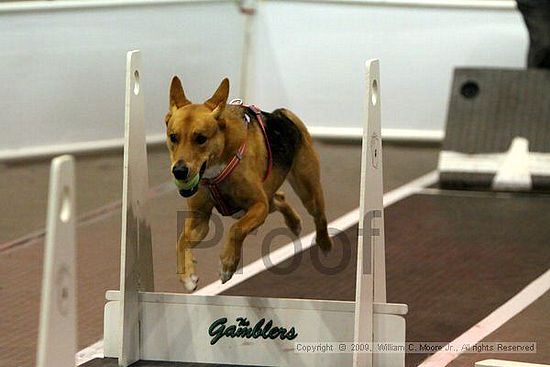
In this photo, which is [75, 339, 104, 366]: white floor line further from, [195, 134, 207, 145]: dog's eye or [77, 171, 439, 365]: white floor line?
[195, 134, 207, 145]: dog's eye

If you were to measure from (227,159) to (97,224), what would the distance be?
3403mm

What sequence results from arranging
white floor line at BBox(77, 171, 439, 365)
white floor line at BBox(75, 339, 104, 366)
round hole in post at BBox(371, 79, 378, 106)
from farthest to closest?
white floor line at BBox(77, 171, 439, 365), white floor line at BBox(75, 339, 104, 366), round hole in post at BBox(371, 79, 378, 106)

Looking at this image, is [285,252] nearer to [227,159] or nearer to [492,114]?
[227,159]

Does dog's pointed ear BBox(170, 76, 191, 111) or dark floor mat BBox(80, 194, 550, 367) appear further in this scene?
dark floor mat BBox(80, 194, 550, 367)

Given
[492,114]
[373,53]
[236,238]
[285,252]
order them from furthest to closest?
[373,53]
[492,114]
[285,252]
[236,238]

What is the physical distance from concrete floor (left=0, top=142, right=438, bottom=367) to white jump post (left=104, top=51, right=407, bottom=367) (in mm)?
512

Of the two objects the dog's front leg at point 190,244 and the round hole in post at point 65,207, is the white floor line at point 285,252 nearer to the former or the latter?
the dog's front leg at point 190,244

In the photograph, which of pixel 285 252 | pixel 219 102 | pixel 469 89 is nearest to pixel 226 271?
pixel 219 102

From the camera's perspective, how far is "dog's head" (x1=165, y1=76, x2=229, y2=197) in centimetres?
468

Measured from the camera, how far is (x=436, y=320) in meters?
6.09

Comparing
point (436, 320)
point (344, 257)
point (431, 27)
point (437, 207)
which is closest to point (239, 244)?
point (436, 320)

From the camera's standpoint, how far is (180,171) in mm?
4660

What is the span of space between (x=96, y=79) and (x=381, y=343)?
18.0ft

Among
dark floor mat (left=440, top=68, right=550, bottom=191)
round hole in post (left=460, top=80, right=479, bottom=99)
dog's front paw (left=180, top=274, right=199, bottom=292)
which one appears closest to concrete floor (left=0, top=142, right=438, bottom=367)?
dark floor mat (left=440, top=68, right=550, bottom=191)
